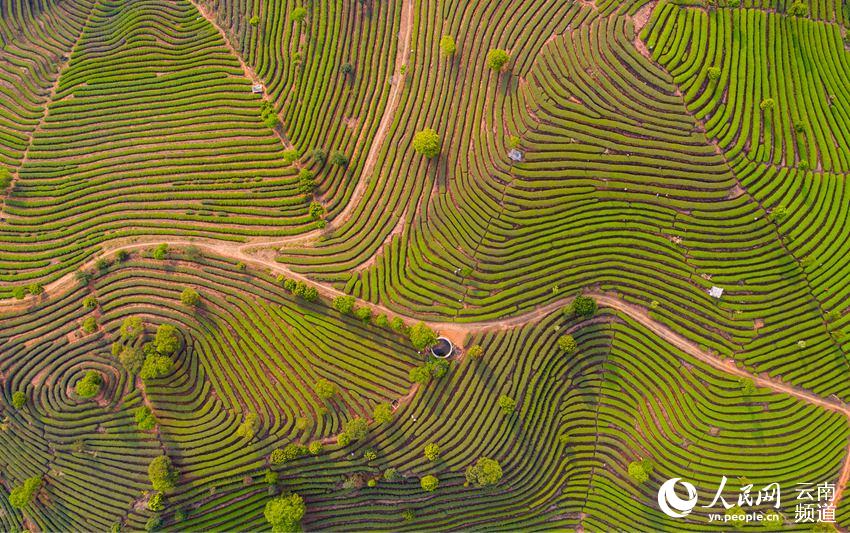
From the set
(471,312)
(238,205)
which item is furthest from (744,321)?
(238,205)

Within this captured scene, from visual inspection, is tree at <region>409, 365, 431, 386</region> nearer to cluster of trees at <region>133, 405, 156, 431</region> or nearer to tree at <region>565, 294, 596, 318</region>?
tree at <region>565, 294, 596, 318</region>

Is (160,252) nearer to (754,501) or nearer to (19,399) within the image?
(19,399)

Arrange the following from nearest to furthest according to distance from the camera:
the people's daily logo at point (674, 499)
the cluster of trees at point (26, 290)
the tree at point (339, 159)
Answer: the cluster of trees at point (26, 290) < the people's daily logo at point (674, 499) < the tree at point (339, 159)

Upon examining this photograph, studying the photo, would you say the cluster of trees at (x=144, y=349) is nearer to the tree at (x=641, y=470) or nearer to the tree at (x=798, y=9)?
the tree at (x=641, y=470)

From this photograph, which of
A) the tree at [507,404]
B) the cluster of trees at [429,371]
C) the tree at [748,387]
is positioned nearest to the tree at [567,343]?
the tree at [507,404]

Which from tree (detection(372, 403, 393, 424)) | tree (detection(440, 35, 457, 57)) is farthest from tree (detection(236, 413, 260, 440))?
tree (detection(440, 35, 457, 57))

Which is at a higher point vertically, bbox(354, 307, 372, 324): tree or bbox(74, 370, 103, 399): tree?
bbox(354, 307, 372, 324): tree

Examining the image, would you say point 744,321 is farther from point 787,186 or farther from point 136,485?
point 136,485
